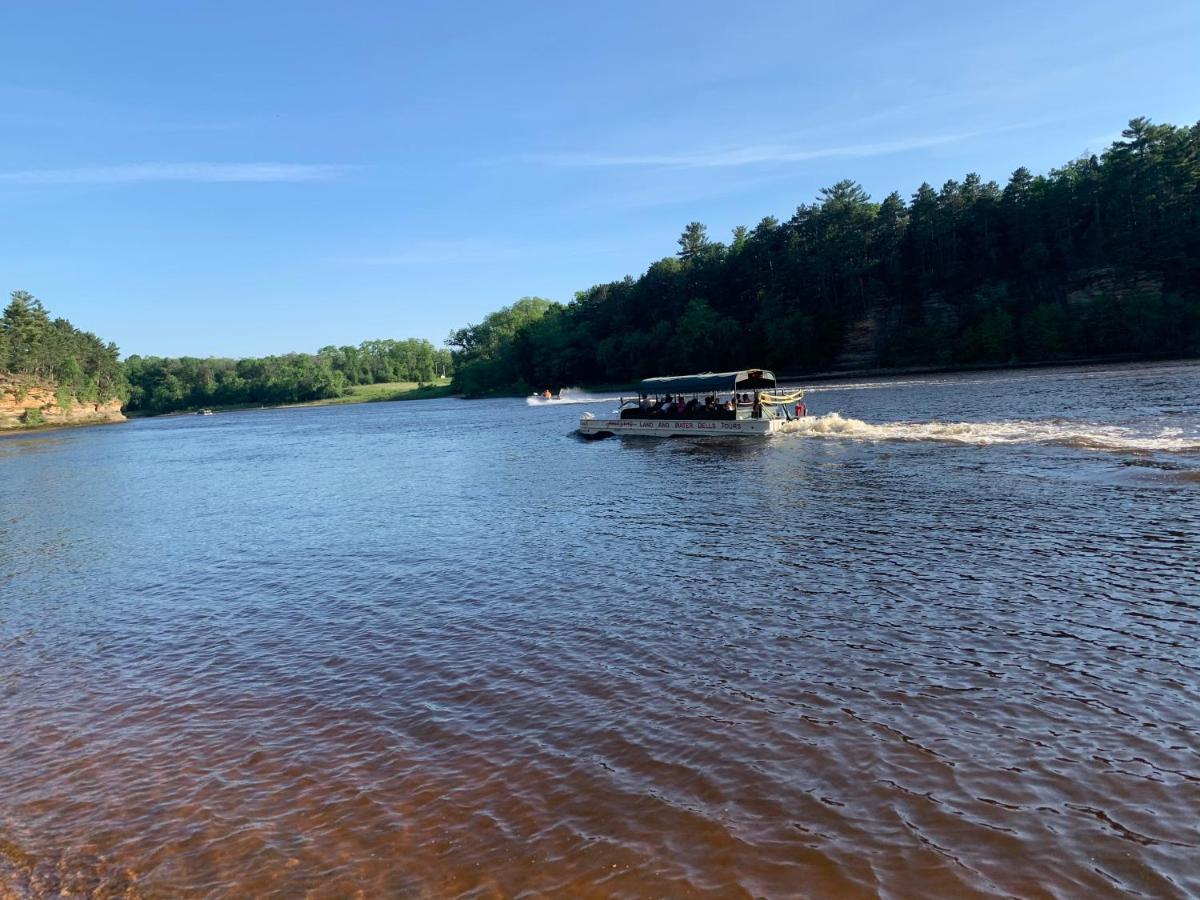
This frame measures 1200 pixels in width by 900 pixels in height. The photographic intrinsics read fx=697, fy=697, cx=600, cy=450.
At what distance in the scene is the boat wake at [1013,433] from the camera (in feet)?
85.6

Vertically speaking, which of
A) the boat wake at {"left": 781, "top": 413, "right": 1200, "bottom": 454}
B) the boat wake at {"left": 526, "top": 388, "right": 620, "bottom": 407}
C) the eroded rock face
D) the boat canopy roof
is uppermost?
the eroded rock face

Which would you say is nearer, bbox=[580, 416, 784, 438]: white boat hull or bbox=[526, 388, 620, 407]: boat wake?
bbox=[580, 416, 784, 438]: white boat hull

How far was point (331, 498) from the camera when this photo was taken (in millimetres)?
30531

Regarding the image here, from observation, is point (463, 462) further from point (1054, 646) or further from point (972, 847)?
point (972, 847)

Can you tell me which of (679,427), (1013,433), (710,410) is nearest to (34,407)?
(679,427)

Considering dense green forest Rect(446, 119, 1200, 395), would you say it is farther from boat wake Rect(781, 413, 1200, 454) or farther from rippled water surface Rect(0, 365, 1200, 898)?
rippled water surface Rect(0, 365, 1200, 898)

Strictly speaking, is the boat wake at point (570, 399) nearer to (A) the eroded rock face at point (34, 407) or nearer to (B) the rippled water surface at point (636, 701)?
(B) the rippled water surface at point (636, 701)

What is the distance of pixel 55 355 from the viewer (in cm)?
13612

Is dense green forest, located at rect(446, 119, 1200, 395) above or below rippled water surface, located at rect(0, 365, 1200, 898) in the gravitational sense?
above

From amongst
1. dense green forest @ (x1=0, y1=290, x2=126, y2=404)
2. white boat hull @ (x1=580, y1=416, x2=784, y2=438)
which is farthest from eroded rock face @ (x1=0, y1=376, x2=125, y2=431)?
white boat hull @ (x1=580, y1=416, x2=784, y2=438)

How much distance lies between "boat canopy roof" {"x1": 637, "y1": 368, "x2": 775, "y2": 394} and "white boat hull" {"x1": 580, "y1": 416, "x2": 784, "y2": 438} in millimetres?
2363

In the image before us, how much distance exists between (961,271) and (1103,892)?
382 ft

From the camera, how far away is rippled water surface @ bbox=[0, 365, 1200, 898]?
629 cm

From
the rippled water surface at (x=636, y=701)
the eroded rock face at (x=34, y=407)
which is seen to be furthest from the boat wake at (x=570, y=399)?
the eroded rock face at (x=34, y=407)
